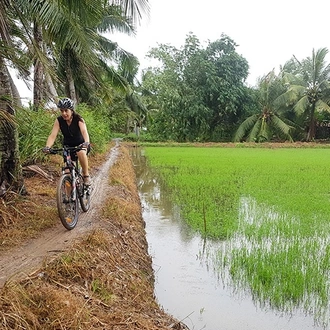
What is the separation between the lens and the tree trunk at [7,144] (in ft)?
13.5

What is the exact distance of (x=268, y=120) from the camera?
2683 centimetres

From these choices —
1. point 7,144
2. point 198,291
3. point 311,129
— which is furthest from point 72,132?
point 311,129

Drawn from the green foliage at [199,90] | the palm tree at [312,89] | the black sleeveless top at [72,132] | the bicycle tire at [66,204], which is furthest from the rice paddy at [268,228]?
the green foliage at [199,90]

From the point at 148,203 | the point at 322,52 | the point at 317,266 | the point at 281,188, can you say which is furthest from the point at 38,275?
the point at 322,52

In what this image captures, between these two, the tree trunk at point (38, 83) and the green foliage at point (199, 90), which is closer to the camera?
the tree trunk at point (38, 83)

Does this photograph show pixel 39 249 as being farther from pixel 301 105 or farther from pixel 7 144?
pixel 301 105

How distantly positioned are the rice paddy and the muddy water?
11 centimetres

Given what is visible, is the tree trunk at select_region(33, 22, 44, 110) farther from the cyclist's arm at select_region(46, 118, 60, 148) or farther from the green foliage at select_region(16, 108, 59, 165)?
the cyclist's arm at select_region(46, 118, 60, 148)

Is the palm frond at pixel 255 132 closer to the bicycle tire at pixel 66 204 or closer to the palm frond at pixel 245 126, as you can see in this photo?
the palm frond at pixel 245 126

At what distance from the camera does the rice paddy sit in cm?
335

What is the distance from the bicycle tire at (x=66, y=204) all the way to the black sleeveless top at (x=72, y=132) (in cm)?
40

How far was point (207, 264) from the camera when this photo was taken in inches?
164

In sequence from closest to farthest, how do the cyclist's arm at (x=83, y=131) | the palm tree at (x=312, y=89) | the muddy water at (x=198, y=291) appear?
the muddy water at (x=198, y=291)
the cyclist's arm at (x=83, y=131)
the palm tree at (x=312, y=89)

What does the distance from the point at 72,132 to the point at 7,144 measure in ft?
2.62
